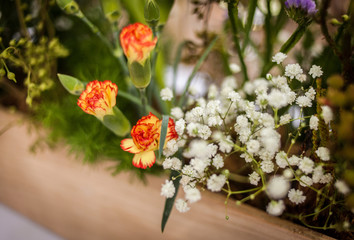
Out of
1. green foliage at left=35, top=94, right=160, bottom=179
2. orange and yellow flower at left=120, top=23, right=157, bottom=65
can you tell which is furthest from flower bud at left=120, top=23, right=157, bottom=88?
green foliage at left=35, top=94, right=160, bottom=179

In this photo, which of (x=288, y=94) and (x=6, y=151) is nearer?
(x=288, y=94)

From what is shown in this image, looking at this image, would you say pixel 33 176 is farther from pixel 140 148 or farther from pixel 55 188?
pixel 140 148

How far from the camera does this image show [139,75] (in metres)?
0.31

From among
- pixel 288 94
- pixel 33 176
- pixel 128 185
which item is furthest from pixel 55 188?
pixel 288 94

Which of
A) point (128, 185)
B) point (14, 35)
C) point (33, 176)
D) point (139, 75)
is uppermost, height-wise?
point (139, 75)

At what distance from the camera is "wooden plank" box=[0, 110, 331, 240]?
37cm

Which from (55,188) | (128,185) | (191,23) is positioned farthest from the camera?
(191,23)

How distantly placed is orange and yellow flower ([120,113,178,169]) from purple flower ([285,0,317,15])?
0.19 metres

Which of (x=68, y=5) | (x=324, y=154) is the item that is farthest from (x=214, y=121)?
(x=68, y=5)

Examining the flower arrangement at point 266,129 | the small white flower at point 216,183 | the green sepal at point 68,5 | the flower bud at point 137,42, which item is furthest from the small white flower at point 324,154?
the green sepal at point 68,5

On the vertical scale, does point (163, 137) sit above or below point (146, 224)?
above

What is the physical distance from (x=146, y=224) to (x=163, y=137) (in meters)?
0.27

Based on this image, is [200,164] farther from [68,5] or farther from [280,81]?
[68,5]

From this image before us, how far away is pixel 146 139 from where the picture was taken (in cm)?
27
